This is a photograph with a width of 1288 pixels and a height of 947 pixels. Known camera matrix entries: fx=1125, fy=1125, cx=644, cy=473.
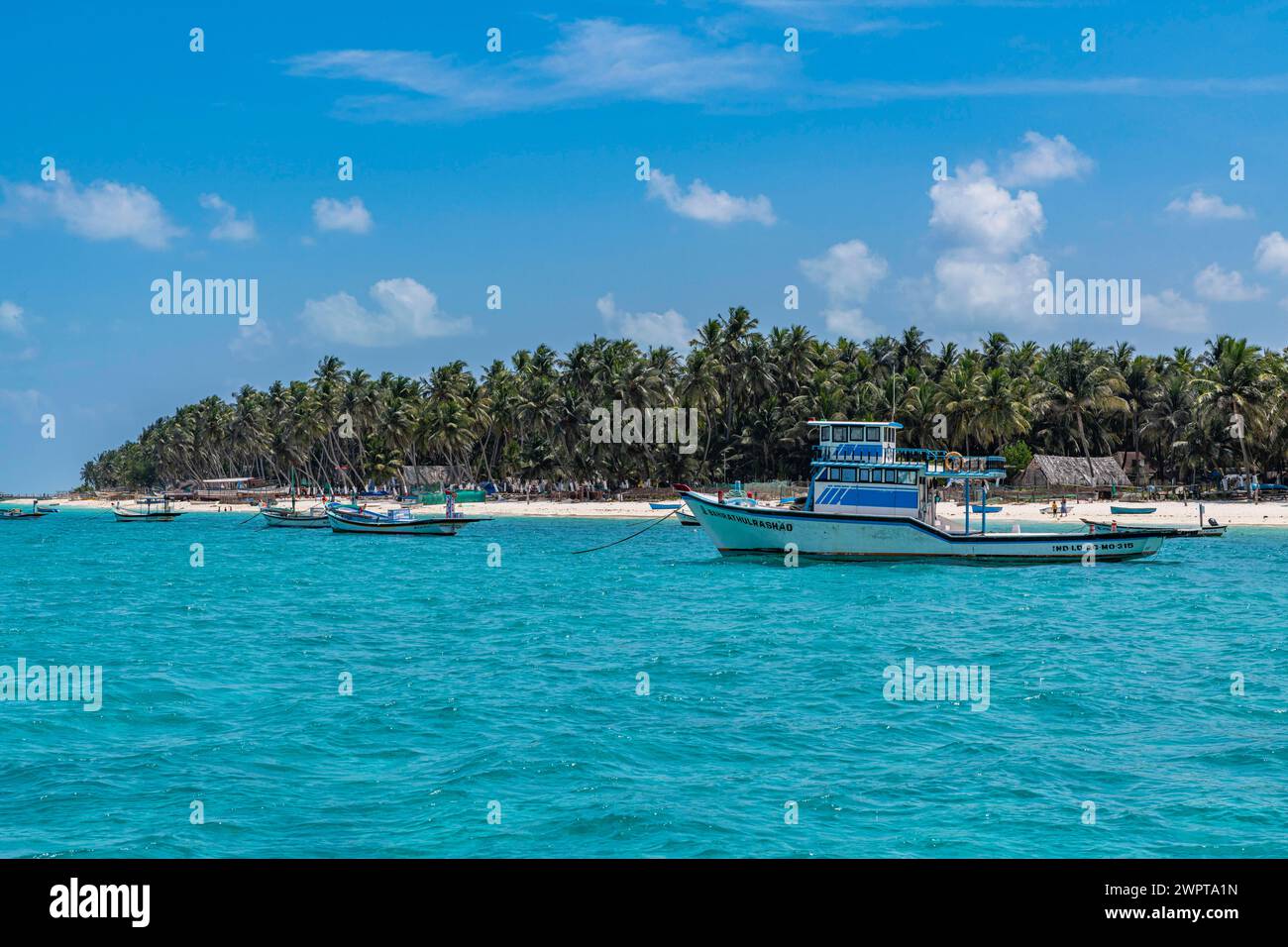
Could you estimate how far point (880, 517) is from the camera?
50281mm

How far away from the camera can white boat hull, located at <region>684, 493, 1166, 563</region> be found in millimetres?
50656

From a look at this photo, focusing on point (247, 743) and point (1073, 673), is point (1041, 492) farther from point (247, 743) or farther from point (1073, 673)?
point (247, 743)

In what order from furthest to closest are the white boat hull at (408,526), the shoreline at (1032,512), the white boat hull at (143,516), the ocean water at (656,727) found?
the white boat hull at (143,516), the white boat hull at (408,526), the shoreline at (1032,512), the ocean water at (656,727)

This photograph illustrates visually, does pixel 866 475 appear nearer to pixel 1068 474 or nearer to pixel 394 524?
pixel 394 524

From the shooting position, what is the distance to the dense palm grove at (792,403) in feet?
315

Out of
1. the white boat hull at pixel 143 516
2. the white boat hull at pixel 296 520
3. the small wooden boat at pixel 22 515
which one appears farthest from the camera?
the small wooden boat at pixel 22 515

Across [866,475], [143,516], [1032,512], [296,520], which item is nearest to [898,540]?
[866,475]

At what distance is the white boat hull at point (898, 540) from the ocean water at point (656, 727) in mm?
7197

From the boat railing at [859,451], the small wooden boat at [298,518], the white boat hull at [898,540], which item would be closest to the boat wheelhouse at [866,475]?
the boat railing at [859,451]

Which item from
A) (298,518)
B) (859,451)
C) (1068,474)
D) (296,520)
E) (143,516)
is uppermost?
(859,451)

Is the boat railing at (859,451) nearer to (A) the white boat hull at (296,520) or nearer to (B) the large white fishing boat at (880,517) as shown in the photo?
(B) the large white fishing boat at (880,517)

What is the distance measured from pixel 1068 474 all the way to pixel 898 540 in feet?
168
